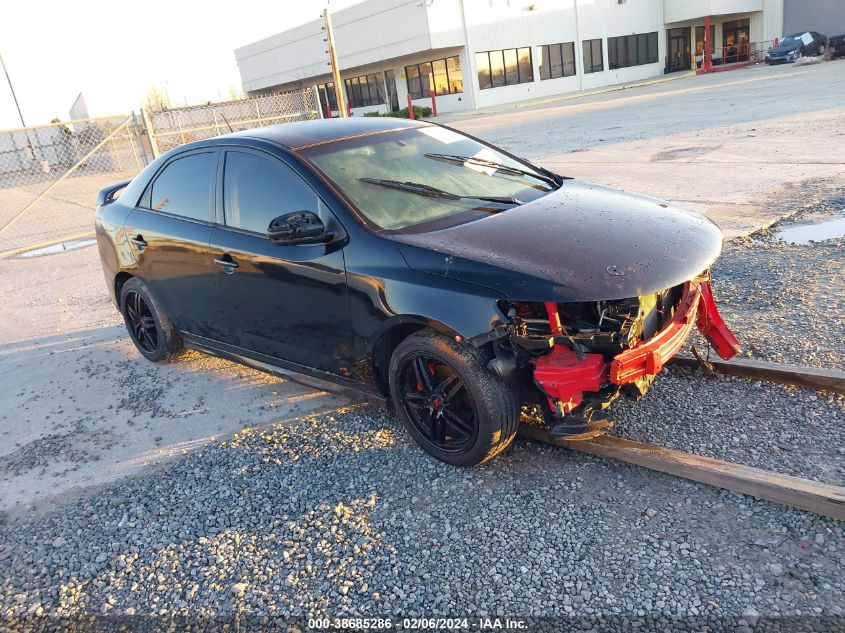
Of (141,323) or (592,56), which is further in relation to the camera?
(592,56)

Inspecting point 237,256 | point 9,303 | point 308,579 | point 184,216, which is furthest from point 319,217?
point 9,303

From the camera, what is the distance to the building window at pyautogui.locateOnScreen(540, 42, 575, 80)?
40031 mm

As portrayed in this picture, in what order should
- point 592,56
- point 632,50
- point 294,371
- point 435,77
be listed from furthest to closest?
point 632,50 < point 592,56 < point 435,77 < point 294,371

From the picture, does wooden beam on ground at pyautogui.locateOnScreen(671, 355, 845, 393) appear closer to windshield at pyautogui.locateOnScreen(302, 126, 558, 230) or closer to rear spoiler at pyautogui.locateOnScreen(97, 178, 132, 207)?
windshield at pyautogui.locateOnScreen(302, 126, 558, 230)

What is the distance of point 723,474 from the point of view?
10.3 feet

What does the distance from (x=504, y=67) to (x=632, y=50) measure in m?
10.5

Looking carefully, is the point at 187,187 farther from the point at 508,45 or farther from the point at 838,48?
the point at 838,48

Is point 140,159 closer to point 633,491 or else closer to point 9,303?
point 9,303

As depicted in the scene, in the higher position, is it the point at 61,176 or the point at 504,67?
the point at 504,67

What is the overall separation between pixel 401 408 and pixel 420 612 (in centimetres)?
123

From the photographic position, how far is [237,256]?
4332mm

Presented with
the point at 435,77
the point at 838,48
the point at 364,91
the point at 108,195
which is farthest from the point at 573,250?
the point at 364,91

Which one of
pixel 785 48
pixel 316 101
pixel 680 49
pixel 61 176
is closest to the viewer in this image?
pixel 316 101

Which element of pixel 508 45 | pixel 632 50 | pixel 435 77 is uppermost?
pixel 508 45
